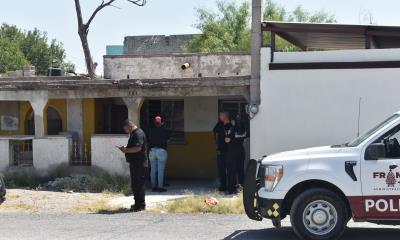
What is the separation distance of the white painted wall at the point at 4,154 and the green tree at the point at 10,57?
39.3 meters

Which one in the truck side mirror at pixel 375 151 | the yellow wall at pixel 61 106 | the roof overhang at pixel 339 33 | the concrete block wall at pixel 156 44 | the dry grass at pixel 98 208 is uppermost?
the concrete block wall at pixel 156 44

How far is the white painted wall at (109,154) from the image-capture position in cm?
1612

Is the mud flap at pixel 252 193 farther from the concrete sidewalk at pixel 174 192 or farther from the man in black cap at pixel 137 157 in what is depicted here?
A: the concrete sidewalk at pixel 174 192

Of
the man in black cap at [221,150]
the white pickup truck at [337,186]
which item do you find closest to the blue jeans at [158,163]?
the man in black cap at [221,150]

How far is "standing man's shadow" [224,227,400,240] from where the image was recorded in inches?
361

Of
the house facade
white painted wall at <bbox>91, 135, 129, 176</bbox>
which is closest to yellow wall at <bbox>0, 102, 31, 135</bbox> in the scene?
the house facade

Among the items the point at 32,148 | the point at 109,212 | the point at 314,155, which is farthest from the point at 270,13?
the point at 314,155

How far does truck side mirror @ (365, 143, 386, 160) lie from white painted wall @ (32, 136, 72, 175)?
9.85 meters

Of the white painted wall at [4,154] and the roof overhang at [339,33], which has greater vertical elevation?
the roof overhang at [339,33]

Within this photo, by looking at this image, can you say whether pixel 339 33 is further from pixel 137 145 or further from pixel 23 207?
pixel 23 207

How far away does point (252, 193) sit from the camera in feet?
30.2

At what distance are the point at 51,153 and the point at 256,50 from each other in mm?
5911

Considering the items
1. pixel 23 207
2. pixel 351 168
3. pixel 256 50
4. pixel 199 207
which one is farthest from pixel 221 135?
pixel 351 168

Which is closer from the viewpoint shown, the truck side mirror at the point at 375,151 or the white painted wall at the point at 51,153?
the truck side mirror at the point at 375,151
